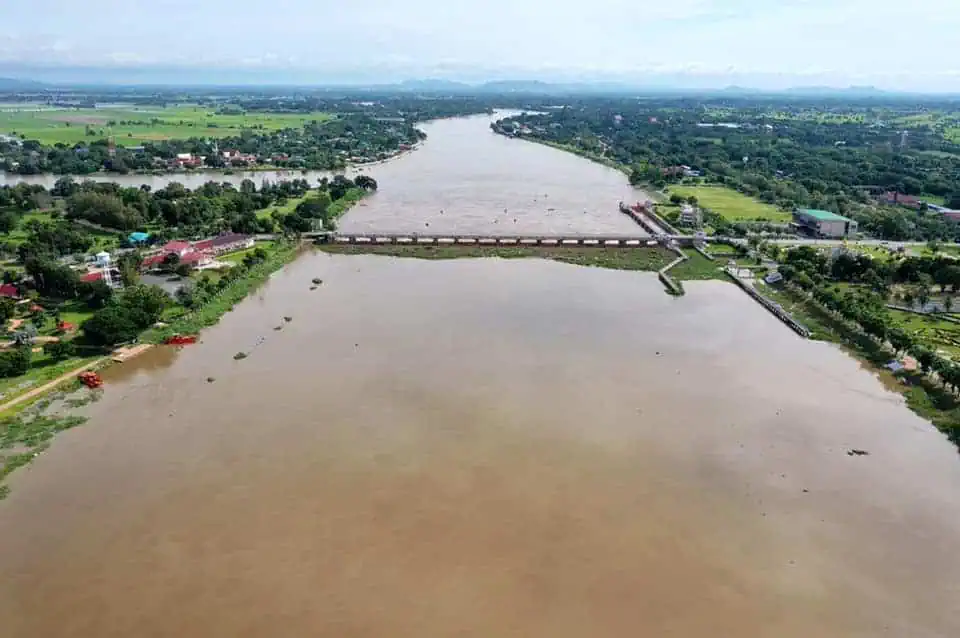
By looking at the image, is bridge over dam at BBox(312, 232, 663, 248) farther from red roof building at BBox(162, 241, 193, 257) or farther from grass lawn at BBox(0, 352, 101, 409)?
grass lawn at BBox(0, 352, 101, 409)

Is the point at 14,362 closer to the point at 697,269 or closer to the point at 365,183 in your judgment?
the point at 697,269

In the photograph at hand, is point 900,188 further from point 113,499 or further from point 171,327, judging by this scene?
point 113,499

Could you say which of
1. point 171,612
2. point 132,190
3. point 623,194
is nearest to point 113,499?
point 171,612

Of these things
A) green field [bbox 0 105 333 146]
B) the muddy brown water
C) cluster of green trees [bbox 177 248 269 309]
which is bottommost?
the muddy brown water

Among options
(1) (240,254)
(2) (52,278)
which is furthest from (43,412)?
(1) (240,254)

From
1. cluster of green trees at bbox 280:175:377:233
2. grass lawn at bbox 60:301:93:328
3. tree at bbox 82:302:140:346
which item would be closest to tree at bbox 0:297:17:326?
grass lawn at bbox 60:301:93:328
